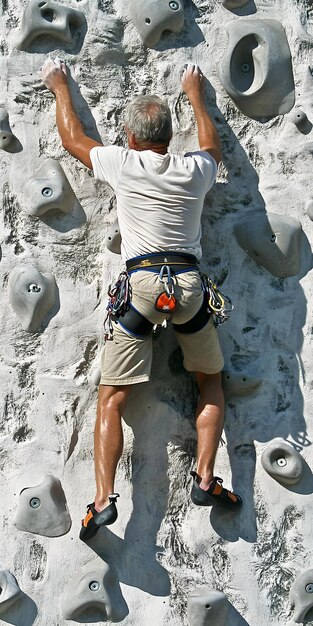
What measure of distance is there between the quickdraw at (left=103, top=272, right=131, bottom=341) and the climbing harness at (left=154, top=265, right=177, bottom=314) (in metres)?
0.12

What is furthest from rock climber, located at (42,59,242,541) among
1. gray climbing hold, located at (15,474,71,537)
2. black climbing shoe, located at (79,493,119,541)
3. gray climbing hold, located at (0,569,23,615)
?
gray climbing hold, located at (0,569,23,615)

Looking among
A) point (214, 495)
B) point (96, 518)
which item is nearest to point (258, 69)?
point (214, 495)

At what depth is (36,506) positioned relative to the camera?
14.5ft

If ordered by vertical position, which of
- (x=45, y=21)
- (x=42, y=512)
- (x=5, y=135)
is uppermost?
(x=45, y=21)

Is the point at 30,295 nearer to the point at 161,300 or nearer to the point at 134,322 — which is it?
the point at 134,322

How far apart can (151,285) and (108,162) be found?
1.59 ft

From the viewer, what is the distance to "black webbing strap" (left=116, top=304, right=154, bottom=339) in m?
4.30

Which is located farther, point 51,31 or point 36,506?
point 51,31

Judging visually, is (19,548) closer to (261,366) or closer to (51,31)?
(261,366)

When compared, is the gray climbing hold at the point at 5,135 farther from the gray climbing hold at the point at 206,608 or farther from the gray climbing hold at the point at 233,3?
the gray climbing hold at the point at 206,608

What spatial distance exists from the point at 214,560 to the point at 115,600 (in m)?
0.39

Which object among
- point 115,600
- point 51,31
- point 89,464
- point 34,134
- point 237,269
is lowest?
point 115,600

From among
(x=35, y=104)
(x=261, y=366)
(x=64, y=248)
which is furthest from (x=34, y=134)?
(x=261, y=366)

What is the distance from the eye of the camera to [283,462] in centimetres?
455
